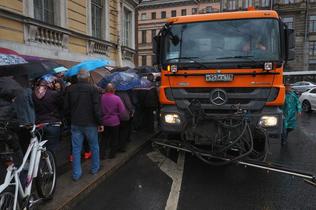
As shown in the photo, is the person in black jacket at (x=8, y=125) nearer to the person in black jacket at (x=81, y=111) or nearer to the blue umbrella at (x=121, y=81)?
the person in black jacket at (x=81, y=111)

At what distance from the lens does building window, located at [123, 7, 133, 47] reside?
2097 cm

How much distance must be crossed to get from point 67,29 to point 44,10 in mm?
1026

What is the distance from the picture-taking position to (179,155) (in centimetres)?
794

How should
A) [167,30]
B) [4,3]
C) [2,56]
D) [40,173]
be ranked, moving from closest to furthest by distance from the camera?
[40,173] < [2,56] < [167,30] < [4,3]

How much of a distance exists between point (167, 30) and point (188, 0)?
69.6 metres

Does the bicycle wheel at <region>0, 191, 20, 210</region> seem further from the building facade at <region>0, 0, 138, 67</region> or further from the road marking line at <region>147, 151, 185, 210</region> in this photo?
the building facade at <region>0, 0, 138, 67</region>

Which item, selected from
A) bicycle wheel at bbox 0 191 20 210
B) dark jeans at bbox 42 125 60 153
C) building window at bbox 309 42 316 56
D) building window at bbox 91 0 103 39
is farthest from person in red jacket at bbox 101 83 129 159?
building window at bbox 309 42 316 56

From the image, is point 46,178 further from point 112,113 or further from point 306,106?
point 306,106

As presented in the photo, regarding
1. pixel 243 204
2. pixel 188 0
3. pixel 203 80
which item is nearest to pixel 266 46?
pixel 203 80

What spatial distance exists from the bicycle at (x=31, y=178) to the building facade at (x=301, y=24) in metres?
55.0

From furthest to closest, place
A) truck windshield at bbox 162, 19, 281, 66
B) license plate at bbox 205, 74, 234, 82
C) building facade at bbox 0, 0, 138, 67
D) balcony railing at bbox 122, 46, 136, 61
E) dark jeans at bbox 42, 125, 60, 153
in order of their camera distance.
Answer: balcony railing at bbox 122, 46, 136, 61
building facade at bbox 0, 0, 138, 67
truck windshield at bbox 162, 19, 281, 66
license plate at bbox 205, 74, 234, 82
dark jeans at bbox 42, 125, 60, 153

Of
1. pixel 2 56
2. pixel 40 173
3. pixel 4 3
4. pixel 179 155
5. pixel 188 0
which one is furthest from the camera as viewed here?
pixel 188 0

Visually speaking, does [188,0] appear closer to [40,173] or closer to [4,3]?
[4,3]

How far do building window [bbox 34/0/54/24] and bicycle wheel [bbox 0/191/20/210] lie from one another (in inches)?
357
